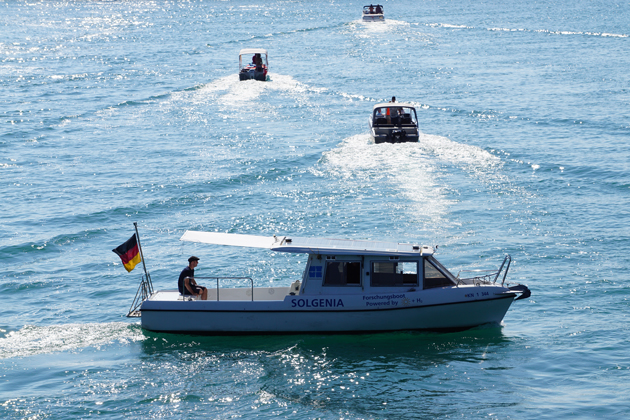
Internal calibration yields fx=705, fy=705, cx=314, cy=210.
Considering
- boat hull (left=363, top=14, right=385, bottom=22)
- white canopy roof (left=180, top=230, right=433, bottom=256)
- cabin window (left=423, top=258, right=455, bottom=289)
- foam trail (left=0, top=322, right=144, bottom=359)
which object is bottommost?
foam trail (left=0, top=322, right=144, bottom=359)

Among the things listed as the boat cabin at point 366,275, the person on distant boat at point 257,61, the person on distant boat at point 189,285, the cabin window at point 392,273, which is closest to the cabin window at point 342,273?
the boat cabin at point 366,275

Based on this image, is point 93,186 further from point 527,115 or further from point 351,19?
point 351,19

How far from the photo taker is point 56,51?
87.2 m

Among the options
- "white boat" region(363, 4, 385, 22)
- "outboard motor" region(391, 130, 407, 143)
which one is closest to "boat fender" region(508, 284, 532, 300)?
"outboard motor" region(391, 130, 407, 143)

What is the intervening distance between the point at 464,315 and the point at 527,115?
31.5 m

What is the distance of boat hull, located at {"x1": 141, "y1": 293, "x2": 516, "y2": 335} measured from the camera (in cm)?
1944

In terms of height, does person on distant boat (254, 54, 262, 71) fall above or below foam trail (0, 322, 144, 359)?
above

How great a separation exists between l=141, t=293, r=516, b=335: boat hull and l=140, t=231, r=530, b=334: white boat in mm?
28

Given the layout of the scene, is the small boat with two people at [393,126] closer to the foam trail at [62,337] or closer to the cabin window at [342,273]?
the cabin window at [342,273]

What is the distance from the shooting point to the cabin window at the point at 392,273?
1952 centimetres

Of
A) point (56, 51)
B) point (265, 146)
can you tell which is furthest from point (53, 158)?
point (56, 51)

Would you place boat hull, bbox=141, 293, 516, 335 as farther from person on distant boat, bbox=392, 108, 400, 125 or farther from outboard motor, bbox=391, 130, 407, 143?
person on distant boat, bbox=392, 108, 400, 125

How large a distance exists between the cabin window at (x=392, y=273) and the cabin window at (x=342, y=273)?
0.45 m

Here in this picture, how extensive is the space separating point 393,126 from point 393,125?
15cm
